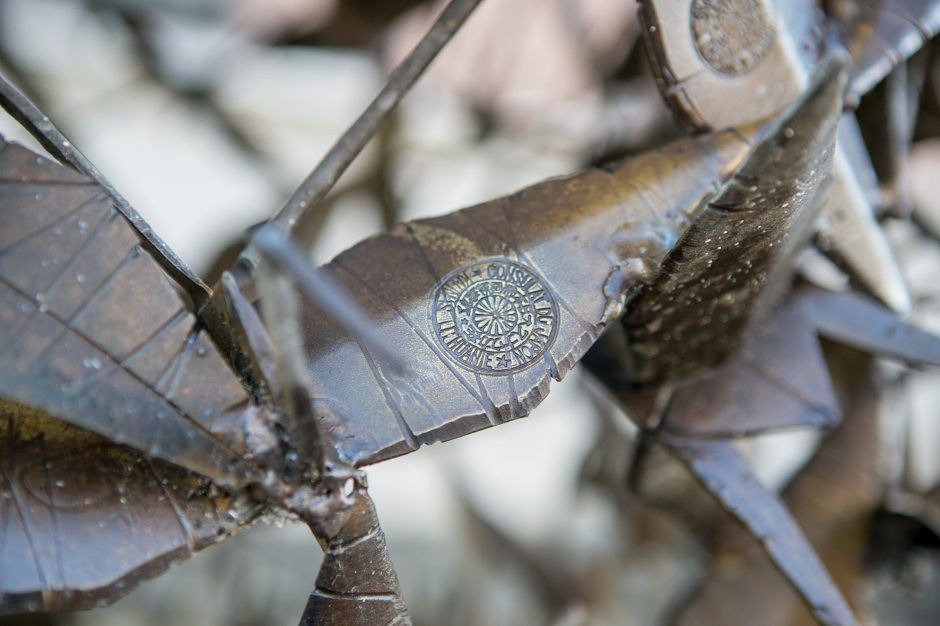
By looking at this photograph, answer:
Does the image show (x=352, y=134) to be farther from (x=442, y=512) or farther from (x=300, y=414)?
(x=442, y=512)

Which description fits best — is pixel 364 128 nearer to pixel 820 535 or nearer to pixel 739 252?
pixel 739 252

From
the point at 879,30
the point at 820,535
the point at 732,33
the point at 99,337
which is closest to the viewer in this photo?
the point at 99,337

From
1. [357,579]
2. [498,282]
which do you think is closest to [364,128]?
[498,282]

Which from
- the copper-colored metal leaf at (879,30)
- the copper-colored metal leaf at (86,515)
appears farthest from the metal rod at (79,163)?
the copper-colored metal leaf at (879,30)

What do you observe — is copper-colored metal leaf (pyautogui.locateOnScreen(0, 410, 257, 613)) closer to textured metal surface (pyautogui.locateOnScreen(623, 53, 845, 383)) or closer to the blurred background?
textured metal surface (pyautogui.locateOnScreen(623, 53, 845, 383))

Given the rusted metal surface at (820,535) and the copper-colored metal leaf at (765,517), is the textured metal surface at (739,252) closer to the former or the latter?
the copper-colored metal leaf at (765,517)

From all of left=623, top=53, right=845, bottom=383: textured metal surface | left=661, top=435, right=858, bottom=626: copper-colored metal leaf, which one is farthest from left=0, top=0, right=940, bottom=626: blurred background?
left=623, top=53, right=845, bottom=383: textured metal surface
